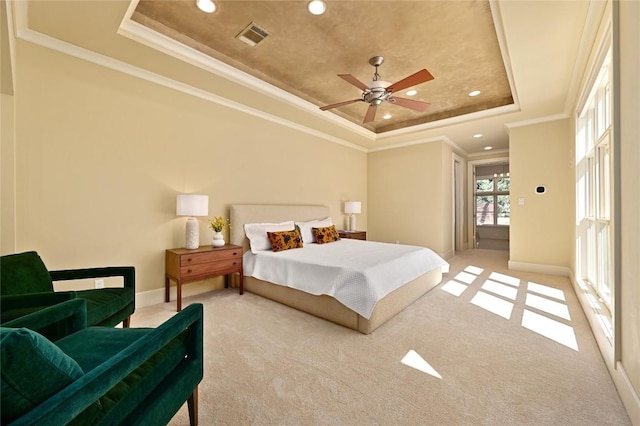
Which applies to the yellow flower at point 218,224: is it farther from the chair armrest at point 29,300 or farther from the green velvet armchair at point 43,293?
the chair armrest at point 29,300

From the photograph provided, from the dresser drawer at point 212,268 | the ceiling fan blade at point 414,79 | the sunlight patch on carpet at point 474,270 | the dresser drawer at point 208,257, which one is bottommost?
the sunlight patch on carpet at point 474,270

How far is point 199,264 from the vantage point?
123 inches

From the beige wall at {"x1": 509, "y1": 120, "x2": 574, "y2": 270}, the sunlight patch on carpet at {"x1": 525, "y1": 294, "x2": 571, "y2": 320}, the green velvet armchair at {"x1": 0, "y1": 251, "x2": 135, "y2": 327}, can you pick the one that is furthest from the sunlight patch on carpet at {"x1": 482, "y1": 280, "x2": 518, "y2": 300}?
the green velvet armchair at {"x1": 0, "y1": 251, "x2": 135, "y2": 327}

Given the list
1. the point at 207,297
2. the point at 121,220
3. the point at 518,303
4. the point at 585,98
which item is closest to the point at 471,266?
the point at 518,303

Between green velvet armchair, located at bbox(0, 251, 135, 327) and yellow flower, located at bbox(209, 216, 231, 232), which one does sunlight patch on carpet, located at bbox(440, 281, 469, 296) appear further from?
green velvet armchair, located at bbox(0, 251, 135, 327)

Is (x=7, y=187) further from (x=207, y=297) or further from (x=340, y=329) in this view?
(x=340, y=329)

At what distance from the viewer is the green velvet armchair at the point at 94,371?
665 mm

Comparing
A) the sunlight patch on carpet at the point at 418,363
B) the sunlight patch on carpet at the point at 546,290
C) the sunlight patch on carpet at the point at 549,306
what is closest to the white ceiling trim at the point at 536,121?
the sunlight patch on carpet at the point at 546,290

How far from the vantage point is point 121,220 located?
9.70 ft

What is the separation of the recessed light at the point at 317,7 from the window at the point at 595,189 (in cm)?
236

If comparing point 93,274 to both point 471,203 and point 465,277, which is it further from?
point 471,203

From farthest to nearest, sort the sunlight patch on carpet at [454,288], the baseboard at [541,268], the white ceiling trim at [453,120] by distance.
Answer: the baseboard at [541,268] < the white ceiling trim at [453,120] < the sunlight patch on carpet at [454,288]

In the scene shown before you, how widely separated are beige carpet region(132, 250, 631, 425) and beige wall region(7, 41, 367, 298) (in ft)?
2.86

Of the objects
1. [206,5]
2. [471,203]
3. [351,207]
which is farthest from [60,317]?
[471,203]
